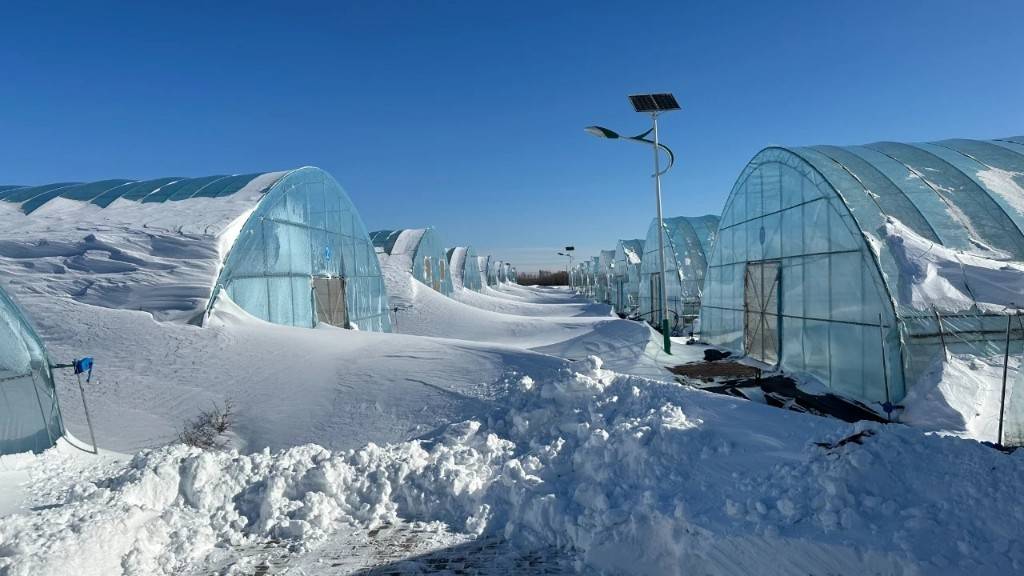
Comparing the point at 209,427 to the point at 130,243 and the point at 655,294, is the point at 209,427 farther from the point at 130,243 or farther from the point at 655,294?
the point at 655,294

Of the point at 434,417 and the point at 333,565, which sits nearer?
the point at 333,565

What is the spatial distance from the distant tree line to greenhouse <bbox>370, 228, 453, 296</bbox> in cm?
8500

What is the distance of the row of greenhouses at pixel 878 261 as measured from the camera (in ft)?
30.0

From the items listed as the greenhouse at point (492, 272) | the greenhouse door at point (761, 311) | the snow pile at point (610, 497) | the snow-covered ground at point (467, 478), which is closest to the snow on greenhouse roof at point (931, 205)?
the greenhouse door at point (761, 311)

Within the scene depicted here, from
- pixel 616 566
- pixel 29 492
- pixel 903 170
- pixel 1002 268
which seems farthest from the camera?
pixel 903 170

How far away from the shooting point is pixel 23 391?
245 inches

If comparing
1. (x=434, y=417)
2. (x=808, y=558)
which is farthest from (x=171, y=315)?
(x=808, y=558)

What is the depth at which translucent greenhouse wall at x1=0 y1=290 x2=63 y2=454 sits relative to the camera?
598cm

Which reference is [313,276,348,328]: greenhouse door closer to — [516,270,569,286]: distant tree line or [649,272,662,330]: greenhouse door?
[649,272,662,330]: greenhouse door

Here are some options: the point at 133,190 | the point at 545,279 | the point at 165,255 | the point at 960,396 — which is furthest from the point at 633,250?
the point at 545,279

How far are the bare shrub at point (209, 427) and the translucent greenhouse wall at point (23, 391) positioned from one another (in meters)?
1.36

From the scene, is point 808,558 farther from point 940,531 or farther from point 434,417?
point 434,417

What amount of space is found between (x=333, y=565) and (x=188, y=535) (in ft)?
4.54

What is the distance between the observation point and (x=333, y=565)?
478 centimetres
